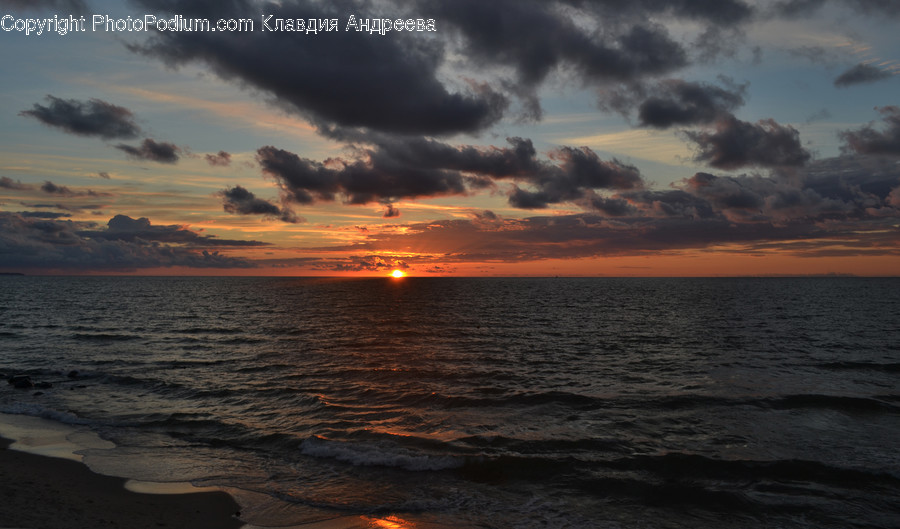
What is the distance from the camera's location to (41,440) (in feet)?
59.8

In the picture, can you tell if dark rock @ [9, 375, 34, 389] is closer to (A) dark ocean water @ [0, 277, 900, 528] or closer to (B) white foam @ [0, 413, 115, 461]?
(A) dark ocean water @ [0, 277, 900, 528]

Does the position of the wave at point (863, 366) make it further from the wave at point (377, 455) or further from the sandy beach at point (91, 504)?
the sandy beach at point (91, 504)

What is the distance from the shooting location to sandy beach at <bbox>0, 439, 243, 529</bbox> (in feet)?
38.0

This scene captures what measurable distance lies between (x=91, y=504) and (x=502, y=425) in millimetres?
13726

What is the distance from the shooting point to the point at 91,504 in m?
12.6

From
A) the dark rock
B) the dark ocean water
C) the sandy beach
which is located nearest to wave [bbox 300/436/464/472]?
the dark ocean water

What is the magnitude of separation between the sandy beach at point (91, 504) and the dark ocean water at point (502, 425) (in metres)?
0.88

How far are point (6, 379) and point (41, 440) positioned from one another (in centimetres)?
1560

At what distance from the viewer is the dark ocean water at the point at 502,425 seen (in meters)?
13.7

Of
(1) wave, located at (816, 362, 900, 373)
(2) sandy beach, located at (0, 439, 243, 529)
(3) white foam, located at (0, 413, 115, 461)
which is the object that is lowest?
(1) wave, located at (816, 362, 900, 373)

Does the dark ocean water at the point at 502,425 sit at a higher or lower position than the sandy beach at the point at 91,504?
lower

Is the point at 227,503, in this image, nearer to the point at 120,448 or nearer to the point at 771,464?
the point at 120,448

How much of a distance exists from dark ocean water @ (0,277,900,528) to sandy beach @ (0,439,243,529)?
88 cm

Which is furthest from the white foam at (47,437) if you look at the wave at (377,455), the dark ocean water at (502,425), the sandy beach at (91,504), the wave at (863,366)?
the wave at (863,366)
